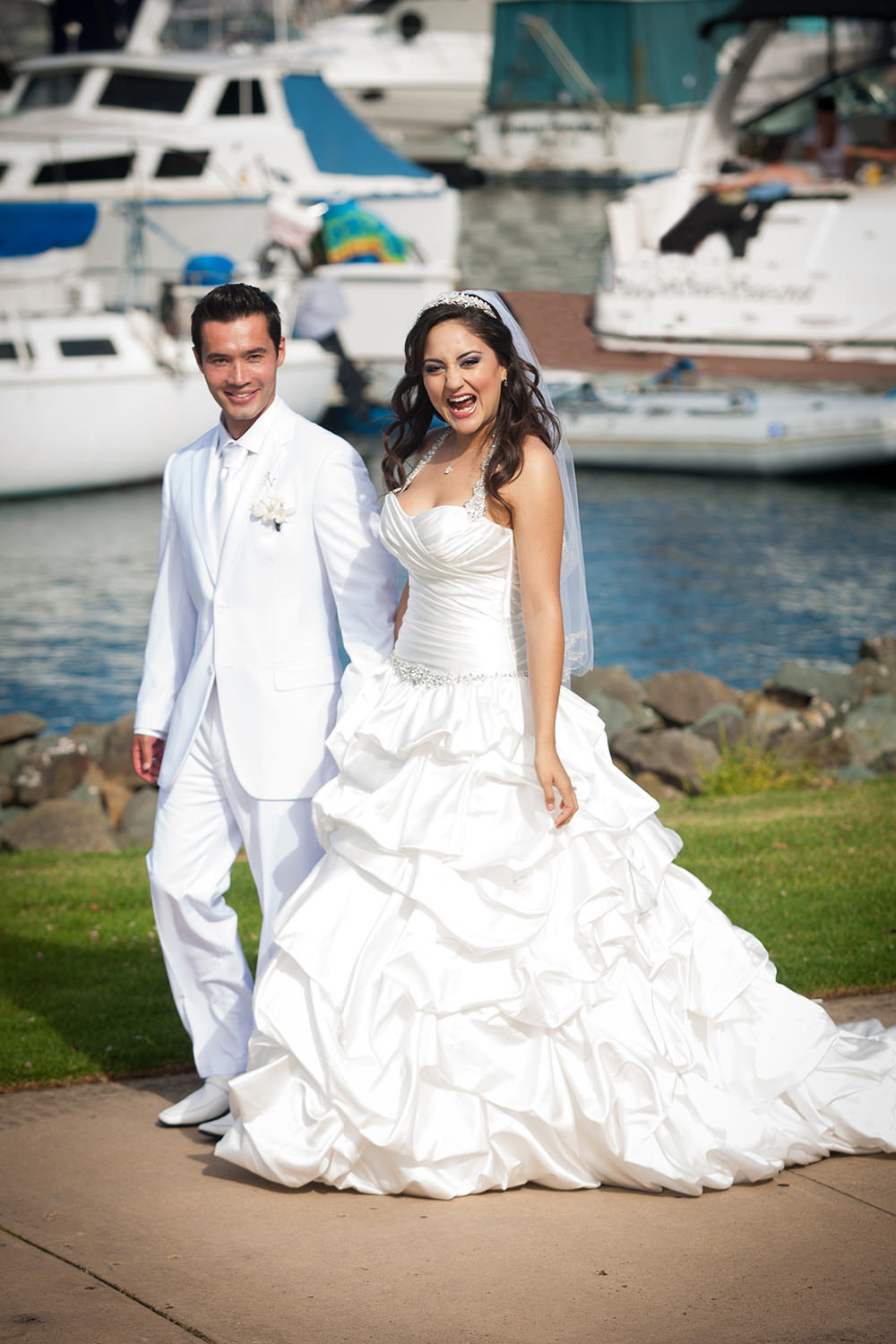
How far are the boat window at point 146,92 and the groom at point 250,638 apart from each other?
2450 cm

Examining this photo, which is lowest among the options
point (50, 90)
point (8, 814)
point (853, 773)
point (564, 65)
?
point (8, 814)

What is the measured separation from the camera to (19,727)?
1123 cm

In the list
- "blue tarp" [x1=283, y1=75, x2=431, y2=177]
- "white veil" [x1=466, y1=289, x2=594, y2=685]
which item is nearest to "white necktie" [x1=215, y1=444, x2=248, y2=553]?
"white veil" [x1=466, y1=289, x2=594, y2=685]

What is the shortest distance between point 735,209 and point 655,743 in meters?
16.1

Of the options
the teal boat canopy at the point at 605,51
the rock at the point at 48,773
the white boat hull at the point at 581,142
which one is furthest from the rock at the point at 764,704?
the teal boat canopy at the point at 605,51

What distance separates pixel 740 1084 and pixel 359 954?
0.97 m

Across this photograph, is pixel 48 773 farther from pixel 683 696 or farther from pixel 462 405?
pixel 462 405

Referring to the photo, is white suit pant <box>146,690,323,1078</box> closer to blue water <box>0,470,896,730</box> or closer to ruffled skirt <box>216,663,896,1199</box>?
ruffled skirt <box>216,663,896,1199</box>

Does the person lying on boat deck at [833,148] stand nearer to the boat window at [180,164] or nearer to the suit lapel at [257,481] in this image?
the boat window at [180,164]

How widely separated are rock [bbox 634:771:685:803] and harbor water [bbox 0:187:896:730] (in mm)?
4482

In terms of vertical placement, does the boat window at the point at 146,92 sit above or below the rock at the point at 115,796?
above

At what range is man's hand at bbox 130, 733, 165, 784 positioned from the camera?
4.28m

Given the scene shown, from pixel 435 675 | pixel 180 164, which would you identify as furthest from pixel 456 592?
pixel 180 164

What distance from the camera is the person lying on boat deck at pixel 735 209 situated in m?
23.3
